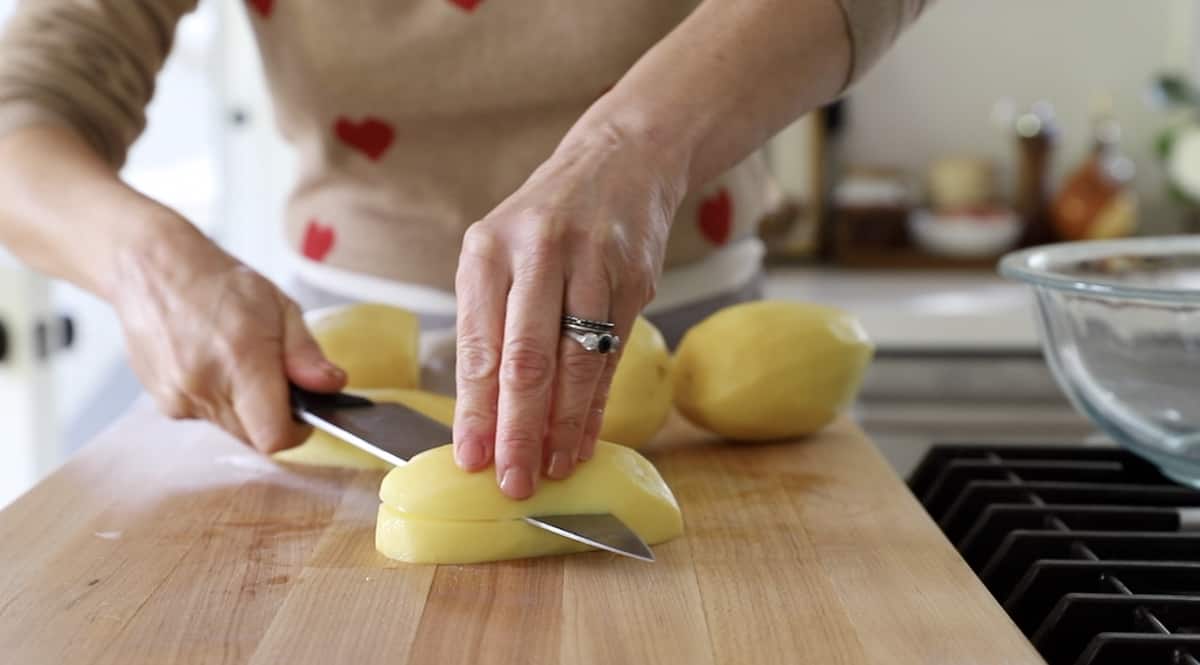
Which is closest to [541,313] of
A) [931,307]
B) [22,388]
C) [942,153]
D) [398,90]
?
[398,90]

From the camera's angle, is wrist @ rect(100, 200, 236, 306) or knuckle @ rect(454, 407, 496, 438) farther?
wrist @ rect(100, 200, 236, 306)

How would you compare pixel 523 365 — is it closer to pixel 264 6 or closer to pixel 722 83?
pixel 722 83

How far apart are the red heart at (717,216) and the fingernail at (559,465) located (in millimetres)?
451

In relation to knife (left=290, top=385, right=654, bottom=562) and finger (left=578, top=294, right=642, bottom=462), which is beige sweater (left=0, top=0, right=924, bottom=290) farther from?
finger (left=578, top=294, right=642, bottom=462)

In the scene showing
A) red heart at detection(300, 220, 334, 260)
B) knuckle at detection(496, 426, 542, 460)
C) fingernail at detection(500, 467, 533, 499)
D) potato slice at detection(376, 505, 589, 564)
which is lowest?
potato slice at detection(376, 505, 589, 564)

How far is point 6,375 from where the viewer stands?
159 centimetres

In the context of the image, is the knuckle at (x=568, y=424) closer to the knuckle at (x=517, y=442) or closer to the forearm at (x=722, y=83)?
the knuckle at (x=517, y=442)

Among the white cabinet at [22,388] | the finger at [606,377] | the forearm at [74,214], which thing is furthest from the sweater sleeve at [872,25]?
the white cabinet at [22,388]

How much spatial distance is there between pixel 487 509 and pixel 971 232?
194 cm

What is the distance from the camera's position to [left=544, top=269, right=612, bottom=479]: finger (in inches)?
29.5

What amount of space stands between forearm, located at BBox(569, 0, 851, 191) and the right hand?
0.27 m

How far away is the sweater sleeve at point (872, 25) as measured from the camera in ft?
3.00

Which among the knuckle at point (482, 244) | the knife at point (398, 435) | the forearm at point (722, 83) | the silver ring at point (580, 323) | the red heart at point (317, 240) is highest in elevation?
the forearm at point (722, 83)

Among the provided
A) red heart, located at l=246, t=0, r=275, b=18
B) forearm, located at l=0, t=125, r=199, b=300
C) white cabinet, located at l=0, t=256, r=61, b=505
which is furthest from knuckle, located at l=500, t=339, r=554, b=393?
white cabinet, located at l=0, t=256, r=61, b=505
